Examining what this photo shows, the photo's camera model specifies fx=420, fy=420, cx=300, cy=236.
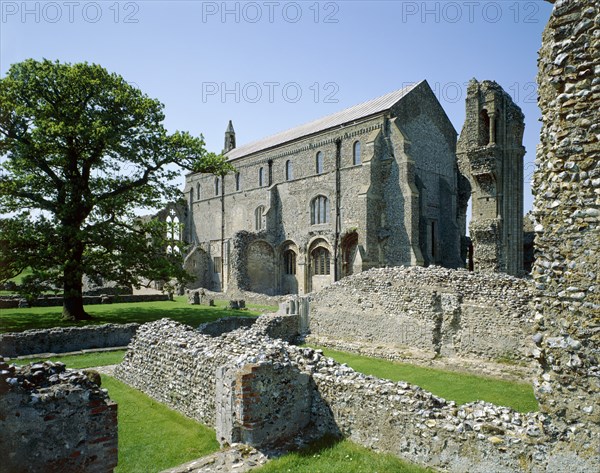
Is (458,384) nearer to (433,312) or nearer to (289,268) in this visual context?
(433,312)

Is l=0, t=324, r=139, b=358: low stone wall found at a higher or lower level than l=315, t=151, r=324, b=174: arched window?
lower

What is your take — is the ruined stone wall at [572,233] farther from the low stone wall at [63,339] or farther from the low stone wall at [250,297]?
the low stone wall at [250,297]

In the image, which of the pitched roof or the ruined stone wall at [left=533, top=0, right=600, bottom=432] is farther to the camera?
the pitched roof

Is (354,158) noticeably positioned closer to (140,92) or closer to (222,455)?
(140,92)

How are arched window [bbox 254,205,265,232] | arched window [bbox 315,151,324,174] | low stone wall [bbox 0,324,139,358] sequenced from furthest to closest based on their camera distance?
arched window [bbox 254,205,265,232]
arched window [bbox 315,151,324,174]
low stone wall [bbox 0,324,139,358]

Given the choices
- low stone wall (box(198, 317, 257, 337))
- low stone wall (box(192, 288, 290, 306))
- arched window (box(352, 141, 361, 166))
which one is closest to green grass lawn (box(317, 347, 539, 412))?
low stone wall (box(198, 317, 257, 337))

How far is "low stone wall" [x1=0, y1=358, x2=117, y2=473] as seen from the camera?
4.87 metres

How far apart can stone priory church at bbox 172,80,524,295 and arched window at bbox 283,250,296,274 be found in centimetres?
9

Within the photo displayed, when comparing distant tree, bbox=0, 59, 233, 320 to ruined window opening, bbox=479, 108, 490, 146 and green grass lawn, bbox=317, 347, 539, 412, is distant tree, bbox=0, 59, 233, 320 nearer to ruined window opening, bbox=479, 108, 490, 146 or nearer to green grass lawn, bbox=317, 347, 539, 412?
green grass lawn, bbox=317, 347, 539, 412

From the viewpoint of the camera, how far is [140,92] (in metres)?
21.4

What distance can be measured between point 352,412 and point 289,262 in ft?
94.5

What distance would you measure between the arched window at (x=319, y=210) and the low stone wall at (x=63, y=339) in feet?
59.8

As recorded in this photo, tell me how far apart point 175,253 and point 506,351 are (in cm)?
1651

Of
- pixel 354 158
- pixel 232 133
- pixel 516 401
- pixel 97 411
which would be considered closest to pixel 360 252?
pixel 354 158
